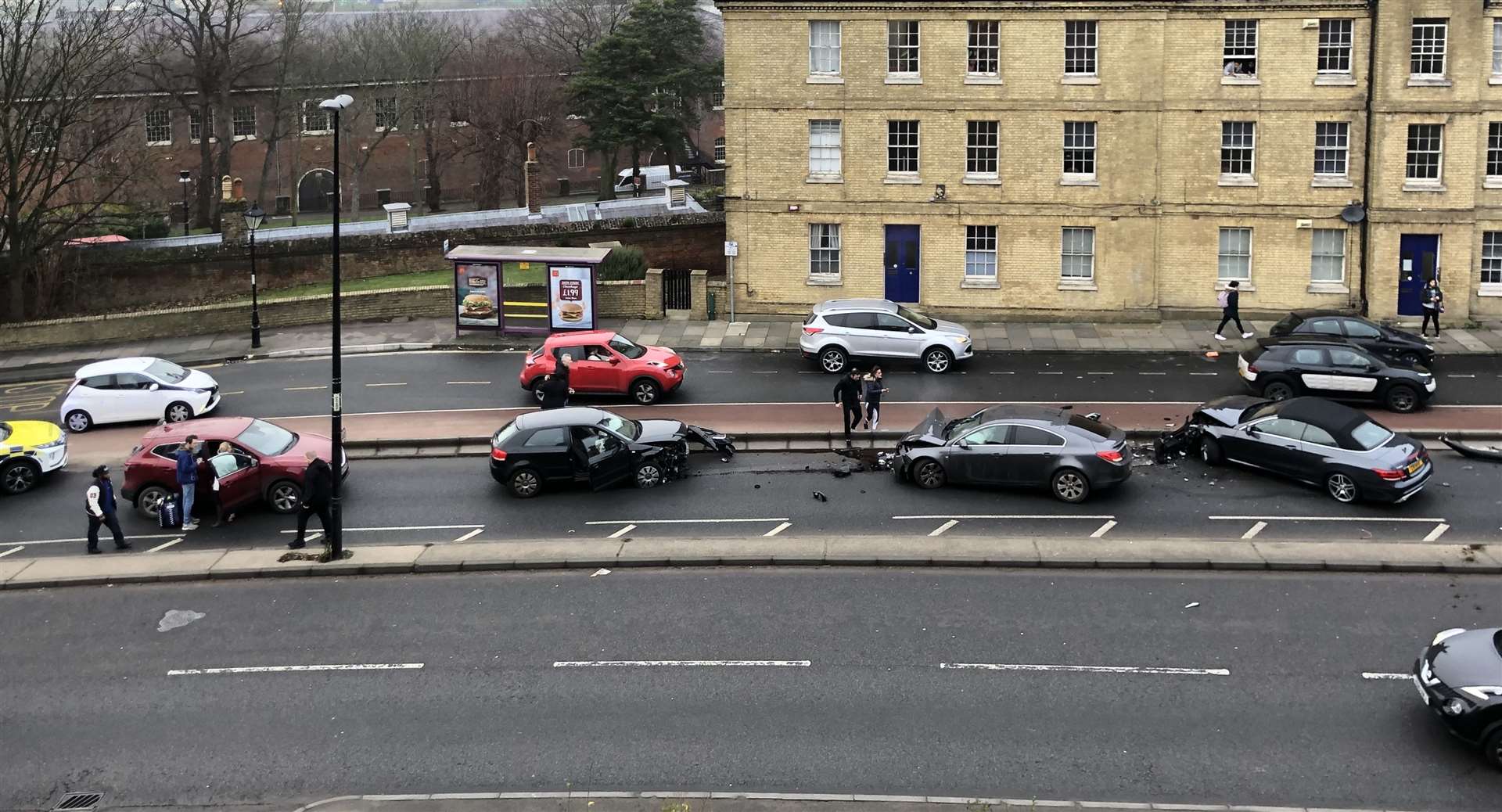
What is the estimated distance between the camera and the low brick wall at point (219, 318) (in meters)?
41.2

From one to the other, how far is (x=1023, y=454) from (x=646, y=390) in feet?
32.8

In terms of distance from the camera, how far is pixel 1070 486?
927 inches

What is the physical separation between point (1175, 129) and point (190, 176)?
52.1 m

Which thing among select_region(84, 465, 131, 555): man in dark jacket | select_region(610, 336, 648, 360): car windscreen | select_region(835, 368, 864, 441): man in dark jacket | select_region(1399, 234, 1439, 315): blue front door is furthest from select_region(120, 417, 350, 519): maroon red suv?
select_region(1399, 234, 1439, 315): blue front door

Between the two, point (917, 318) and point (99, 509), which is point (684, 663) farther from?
point (917, 318)

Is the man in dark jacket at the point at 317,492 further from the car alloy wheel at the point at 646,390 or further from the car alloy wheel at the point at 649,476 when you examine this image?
the car alloy wheel at the point at 646,390

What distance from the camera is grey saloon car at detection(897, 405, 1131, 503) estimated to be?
23.4 m

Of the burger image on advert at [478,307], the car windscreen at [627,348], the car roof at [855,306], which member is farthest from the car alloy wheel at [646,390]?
the burger image on advert at [478,307]

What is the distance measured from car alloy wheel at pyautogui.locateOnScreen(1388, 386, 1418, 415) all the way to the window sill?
10575 mm

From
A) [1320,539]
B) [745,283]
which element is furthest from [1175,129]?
[1320,539]

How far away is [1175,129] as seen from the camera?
37.7 meters

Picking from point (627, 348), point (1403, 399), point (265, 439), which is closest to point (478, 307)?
point (627, 348)

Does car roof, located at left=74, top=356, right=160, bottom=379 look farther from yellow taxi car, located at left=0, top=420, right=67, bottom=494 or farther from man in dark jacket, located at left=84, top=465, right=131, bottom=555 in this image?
man in dark jacket, located at left=84, top=465, right=131, bottom=555

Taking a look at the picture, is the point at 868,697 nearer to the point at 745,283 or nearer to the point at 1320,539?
the point at 1320,539
